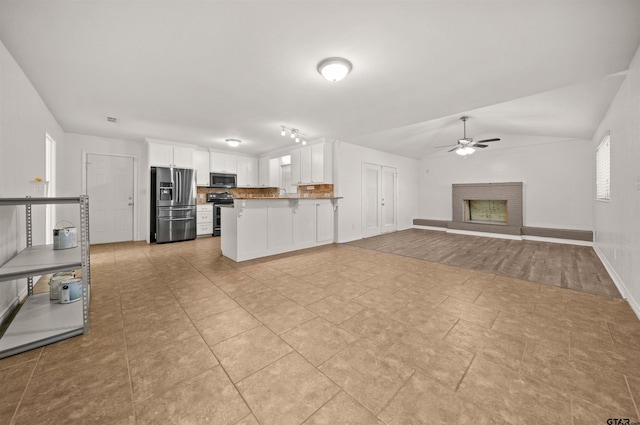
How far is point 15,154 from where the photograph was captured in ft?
→ 8.07

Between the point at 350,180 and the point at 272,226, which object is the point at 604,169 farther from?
the point at 272,226

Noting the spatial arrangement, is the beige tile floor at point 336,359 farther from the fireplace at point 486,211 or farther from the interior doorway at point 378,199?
the fireplace at point 486,211

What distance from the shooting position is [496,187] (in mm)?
6941

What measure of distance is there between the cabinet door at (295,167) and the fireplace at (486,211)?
535cm

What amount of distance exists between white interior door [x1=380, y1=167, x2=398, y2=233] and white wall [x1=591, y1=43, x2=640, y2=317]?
14.7 feet

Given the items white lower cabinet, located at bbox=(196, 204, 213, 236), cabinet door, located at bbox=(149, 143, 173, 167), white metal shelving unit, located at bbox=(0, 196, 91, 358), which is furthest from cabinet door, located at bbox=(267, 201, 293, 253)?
cabinet door, located at bbox=(149, 143, 173, 167)

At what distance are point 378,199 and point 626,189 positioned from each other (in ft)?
A: 16.0

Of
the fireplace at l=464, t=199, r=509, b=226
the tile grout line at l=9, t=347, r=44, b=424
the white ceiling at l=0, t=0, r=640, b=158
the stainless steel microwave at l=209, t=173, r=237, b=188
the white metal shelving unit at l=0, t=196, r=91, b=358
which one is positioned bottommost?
the tile grout line at l=9, t=347, r=44, b=424

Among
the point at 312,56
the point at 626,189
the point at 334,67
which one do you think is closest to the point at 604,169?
the point at 626,189

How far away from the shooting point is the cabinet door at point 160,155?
5.72 m

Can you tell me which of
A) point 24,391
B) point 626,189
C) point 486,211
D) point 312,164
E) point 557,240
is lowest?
point 24,391

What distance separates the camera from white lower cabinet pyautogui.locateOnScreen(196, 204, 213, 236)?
6.54 meters

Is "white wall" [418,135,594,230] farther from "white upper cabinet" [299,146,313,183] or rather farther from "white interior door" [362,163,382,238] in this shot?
"white upper cabinet" [299,146,313,183]

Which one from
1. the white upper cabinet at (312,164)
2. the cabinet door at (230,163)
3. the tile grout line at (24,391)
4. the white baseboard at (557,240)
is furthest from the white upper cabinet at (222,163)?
the white baseboard at (557,240)
